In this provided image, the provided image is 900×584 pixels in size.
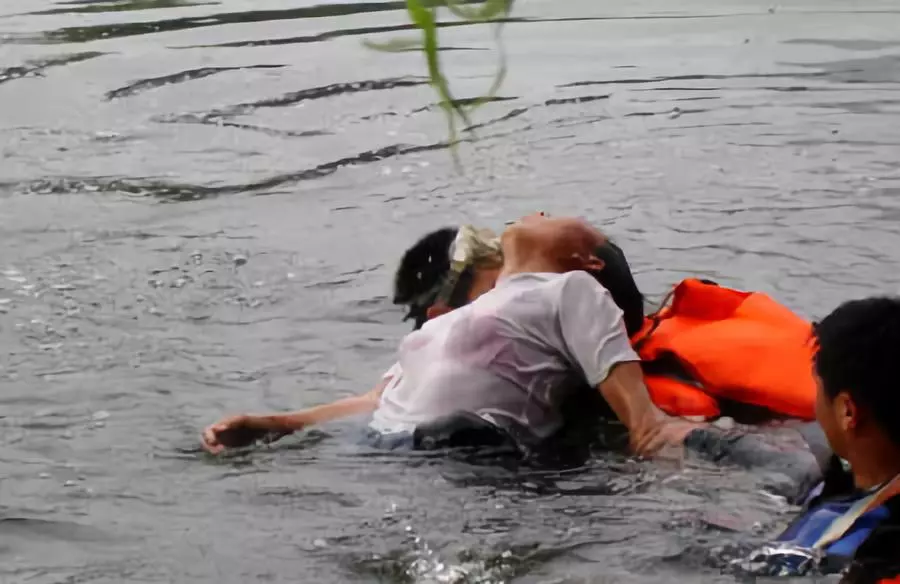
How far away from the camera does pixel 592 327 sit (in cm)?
391

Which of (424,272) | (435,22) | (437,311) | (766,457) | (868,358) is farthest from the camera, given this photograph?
(424,272)

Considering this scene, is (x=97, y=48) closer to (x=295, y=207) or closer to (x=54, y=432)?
(x=295, y=207)

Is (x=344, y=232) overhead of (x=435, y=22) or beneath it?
beneath

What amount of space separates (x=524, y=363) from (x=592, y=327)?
0.81 feet

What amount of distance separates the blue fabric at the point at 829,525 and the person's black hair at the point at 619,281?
3.89 ft

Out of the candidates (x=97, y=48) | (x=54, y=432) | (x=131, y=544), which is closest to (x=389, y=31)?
(x=97, y=48)

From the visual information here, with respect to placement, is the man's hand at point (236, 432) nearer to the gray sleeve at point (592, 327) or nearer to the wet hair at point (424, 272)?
the wet hair at point (424, 272)

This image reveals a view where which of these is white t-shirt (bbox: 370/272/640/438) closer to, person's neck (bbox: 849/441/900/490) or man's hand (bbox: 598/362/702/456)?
man's hand (bbox: 598/362/702/456)

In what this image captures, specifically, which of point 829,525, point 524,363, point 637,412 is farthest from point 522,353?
point 829,525

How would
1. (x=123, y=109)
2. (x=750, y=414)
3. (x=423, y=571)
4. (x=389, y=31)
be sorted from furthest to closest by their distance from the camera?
(x=389, y=31), (x=123, y=109), (x=750, y=414), (x=423, y=571)

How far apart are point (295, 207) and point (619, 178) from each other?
172 cm

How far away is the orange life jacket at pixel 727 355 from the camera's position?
4.14 metres

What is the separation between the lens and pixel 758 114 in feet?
27.7

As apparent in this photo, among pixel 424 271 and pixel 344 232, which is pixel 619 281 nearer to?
pixel 424 271
